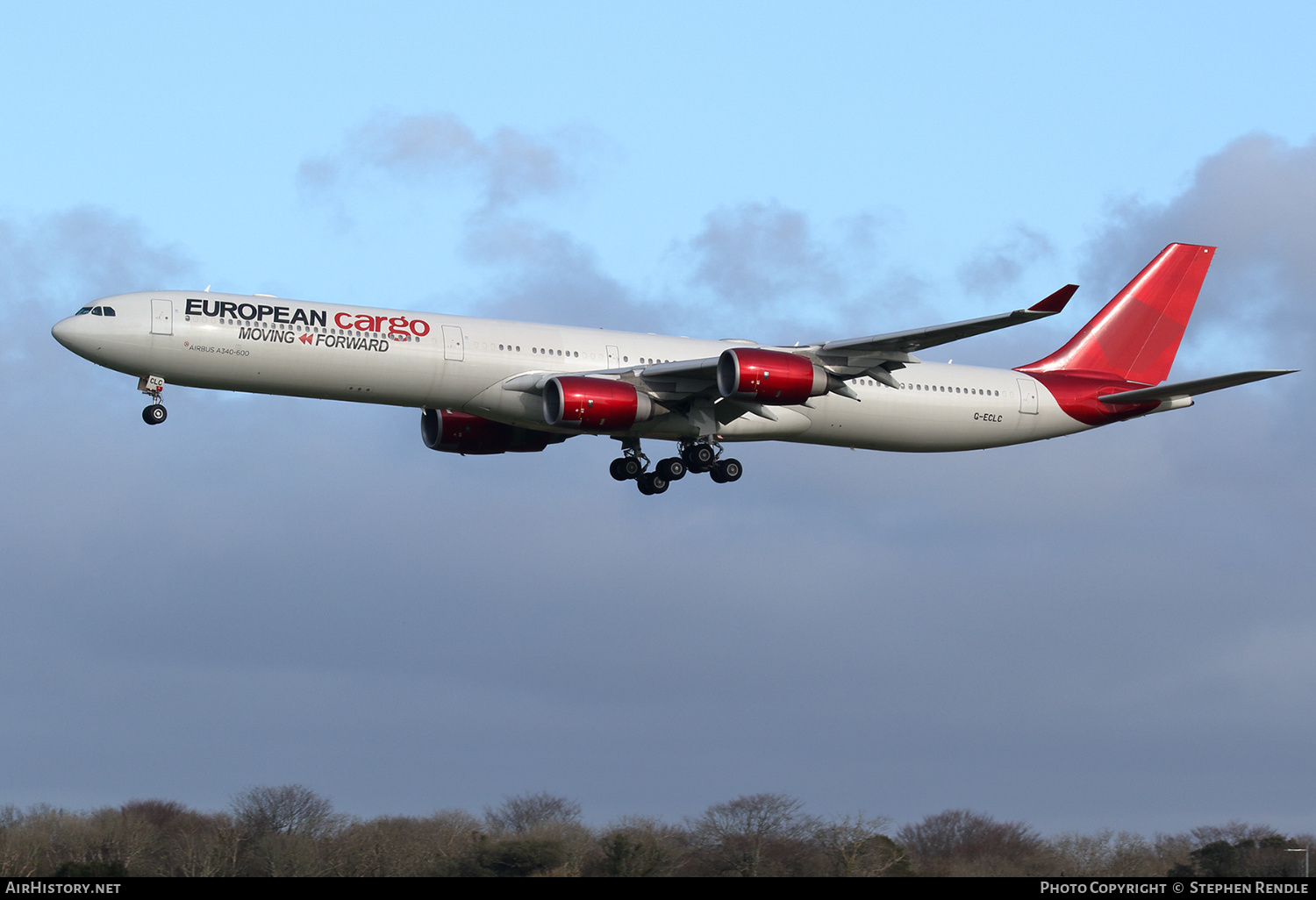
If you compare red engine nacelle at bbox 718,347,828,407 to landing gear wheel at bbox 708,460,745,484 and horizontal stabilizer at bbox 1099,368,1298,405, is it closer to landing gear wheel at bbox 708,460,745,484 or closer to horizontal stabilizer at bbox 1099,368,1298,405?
landing gear wheel at bbox 708,460,745,484

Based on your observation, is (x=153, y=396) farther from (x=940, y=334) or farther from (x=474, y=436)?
(x=940, y=334)

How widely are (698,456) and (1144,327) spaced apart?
60.8ft

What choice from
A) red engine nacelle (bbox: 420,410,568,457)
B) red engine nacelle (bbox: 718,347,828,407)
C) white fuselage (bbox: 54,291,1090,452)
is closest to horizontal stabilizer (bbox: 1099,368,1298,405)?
white fuselage (bbox: 54,291,1090,452)

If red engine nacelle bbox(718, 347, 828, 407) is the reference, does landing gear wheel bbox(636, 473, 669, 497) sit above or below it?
below

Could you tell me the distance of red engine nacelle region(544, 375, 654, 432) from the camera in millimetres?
46875

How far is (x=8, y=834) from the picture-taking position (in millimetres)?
41844

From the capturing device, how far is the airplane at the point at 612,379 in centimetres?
4584

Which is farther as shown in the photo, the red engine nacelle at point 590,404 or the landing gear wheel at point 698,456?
the landing gear wheel at point 698,456

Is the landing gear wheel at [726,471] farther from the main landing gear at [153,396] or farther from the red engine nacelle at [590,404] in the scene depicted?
the main landing gear at [153,396]

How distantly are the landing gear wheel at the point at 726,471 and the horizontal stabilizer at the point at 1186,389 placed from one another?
1379cm

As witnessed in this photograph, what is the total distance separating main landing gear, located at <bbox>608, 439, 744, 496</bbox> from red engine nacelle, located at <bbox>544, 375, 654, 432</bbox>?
13.4ft

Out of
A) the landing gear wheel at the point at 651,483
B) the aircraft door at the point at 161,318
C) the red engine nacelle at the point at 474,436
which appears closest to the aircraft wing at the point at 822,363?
the landing gear wheel at the point at 651,483

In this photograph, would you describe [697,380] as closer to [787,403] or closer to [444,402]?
[787,403]
